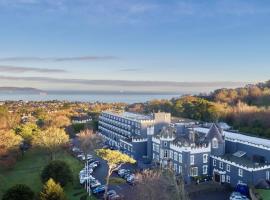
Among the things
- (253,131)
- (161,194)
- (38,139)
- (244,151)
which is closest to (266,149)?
(244,151)

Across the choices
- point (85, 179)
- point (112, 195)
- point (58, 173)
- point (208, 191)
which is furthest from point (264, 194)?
point (58, 173)

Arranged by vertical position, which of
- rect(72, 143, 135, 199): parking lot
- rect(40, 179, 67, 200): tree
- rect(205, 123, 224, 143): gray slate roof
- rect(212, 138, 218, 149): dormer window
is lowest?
rect(72, 143, 135, 199): parking lot

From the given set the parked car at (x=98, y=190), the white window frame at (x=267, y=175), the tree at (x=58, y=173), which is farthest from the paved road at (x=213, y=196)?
the tree at (x=58, y=173)

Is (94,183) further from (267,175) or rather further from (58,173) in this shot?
(267,175)

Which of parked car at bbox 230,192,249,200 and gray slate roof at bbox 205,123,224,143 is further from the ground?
gray slate roof at bbox 205,123,224,143

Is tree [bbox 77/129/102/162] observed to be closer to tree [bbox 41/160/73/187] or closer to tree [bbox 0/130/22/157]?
tree [bbox 0/130/22/157]

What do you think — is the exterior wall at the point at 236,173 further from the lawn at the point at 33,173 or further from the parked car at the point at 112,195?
the lawn at the point at 33,173

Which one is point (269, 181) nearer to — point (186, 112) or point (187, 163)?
point (187, 163)

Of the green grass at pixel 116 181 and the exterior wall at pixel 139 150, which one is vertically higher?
the exterior wall at pixel 139 150

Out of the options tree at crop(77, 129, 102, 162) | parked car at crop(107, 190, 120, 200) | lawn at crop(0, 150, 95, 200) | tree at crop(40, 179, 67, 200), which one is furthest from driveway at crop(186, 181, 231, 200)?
tree at crop(77, 129, 102, 162)
